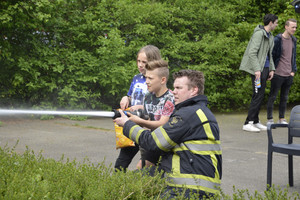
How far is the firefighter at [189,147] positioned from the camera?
328 cm

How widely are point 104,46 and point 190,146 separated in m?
8.56

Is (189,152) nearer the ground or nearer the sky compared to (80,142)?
nearer the sky

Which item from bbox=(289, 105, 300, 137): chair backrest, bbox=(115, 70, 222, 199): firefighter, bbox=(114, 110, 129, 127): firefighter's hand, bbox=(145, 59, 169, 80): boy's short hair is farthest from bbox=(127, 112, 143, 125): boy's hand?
bbox=(289, 105, 300, 137): chair backrest

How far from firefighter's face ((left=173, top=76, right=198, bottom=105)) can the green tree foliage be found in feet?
23.6

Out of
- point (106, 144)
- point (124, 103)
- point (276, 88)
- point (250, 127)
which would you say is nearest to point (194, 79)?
point (124, 103)

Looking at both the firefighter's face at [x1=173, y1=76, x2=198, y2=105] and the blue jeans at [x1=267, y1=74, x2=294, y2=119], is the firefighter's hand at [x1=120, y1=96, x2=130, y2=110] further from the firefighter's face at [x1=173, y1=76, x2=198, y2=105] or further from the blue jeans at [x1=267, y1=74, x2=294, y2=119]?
the blue jeans at [x1=267, y1=74, x2=294, y2=119]

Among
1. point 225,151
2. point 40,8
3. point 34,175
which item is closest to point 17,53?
point 40,8

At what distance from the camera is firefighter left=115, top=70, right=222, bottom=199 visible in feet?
10.8

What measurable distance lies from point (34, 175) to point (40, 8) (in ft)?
27.4

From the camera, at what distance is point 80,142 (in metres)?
7.93

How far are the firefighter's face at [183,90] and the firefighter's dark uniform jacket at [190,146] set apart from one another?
0.59 feet

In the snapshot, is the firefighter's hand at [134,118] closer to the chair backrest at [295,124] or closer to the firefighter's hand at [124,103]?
the firefighter's hand at [124,103]

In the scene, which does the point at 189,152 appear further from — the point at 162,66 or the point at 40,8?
the point at 40,8

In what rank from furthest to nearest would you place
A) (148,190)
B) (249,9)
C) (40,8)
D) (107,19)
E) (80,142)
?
(249,9)
(107,19)
(40,8)
(80,142)
(148,190)
